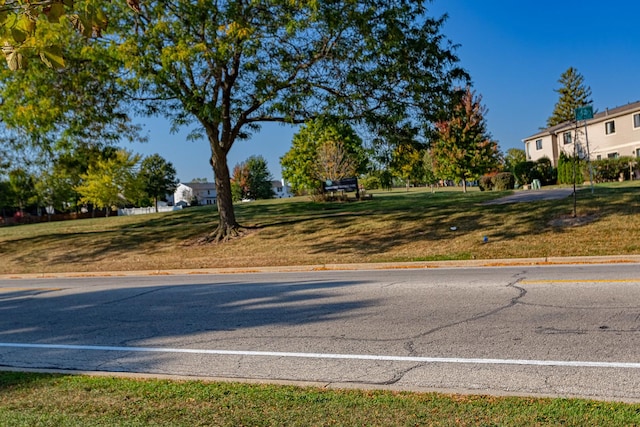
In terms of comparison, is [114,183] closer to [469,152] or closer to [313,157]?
[313,157]

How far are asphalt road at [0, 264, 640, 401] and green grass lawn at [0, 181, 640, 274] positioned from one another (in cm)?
352

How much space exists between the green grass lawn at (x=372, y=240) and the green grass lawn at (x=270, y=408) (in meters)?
10.6

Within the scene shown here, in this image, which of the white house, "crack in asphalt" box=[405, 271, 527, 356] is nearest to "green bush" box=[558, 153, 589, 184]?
"crack in asphalt" box=[405, 271, 527, 356]

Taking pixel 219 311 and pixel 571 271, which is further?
pixel 571 271

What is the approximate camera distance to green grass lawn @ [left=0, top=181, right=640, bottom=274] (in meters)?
15.6

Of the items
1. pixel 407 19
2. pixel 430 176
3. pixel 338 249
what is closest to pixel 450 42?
pixel 407 19

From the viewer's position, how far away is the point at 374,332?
278 inches

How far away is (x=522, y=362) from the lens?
5422 millimetres

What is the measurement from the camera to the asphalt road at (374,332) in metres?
5.25

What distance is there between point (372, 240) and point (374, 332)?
11.7 meters

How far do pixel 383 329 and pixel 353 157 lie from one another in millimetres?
39723

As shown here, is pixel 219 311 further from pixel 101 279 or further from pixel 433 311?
pixel 101 279

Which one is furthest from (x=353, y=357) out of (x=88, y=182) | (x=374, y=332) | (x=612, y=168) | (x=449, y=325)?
(x=88, y=182)

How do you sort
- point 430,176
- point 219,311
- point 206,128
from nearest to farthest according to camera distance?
point 219,311 → point 206,128 → point 430,176
